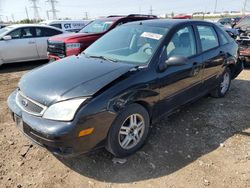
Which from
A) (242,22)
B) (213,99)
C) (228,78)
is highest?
(242,22)

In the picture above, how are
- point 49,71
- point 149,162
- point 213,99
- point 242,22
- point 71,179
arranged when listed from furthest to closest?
point 242,22 → point 213,99 → point 49,71 → point 149,162 → point 71,179

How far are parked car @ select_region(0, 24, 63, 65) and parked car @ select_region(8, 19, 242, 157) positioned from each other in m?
5.25

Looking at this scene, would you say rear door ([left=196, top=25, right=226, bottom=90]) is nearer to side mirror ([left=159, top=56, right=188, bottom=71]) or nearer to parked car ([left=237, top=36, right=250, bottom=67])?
side mirror ([left=159, top=56, right=188, bottom=71])

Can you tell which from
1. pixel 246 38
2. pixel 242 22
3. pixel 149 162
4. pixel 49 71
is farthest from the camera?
pixel 242 22

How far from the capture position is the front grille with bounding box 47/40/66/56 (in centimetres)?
658

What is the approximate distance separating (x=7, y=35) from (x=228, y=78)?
6951mm

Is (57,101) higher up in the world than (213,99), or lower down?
higher up

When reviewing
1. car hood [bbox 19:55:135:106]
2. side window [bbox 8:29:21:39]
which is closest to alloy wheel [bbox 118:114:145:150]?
car hood [bbox 19:55:135:106]

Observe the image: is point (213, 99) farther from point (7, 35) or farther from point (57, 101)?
point (7, 35)

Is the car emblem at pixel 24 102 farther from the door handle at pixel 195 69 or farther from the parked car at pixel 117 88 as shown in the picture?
the door handle at pixel 195 69

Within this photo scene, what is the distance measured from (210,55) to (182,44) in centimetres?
83

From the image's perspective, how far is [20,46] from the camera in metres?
8.30

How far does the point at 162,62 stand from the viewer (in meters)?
3.31

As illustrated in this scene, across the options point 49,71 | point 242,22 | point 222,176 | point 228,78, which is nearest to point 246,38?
point 242,22
